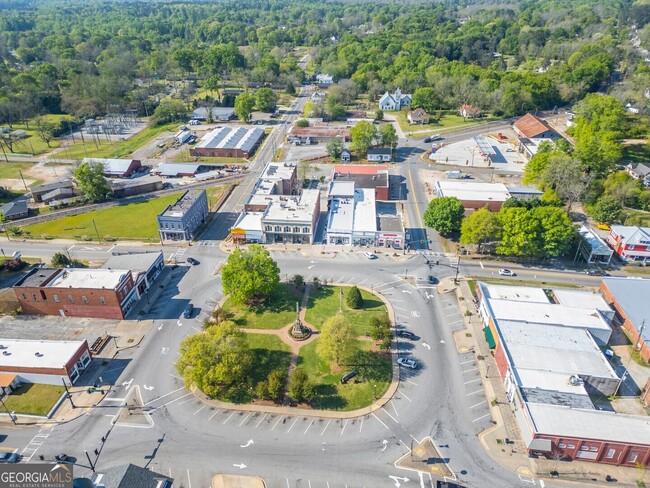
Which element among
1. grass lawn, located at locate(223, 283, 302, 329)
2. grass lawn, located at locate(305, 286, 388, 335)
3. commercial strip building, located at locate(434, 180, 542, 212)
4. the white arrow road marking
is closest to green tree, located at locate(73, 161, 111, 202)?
grass lawn, located at locate(223, 283, 302, 329)

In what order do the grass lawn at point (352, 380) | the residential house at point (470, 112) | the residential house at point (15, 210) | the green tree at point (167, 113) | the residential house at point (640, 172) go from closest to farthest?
the grass lawn at point (352, 380)
the residential house at point (15, 210)
the residential house at point (640, 172)
the residential house at point (470, 112)
the green tree at point (167, 113)

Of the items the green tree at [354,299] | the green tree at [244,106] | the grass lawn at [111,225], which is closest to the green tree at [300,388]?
the green tree at [354,299]

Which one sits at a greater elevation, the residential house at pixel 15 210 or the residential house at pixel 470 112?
the residential house at pixel 470 112

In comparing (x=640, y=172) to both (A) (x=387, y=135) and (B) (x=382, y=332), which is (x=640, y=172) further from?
(B) (x=382, y=332)

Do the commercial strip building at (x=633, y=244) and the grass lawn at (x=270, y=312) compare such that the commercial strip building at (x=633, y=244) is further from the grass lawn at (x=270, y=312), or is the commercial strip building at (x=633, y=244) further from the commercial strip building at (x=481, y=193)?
the grass lawn at (x=270, y=312)

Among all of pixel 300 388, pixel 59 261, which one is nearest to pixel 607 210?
pixel 300 388
